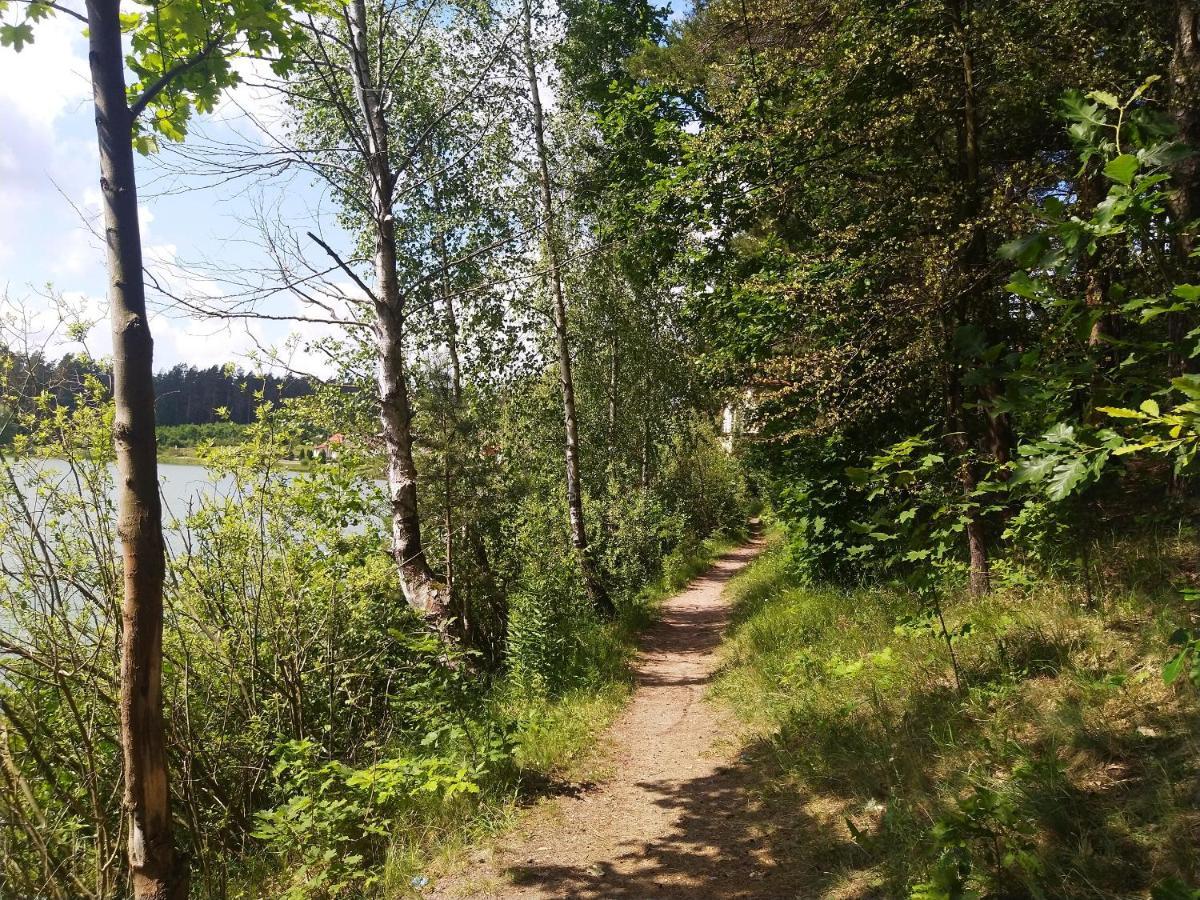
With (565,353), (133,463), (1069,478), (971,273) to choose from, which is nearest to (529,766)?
(133,463)

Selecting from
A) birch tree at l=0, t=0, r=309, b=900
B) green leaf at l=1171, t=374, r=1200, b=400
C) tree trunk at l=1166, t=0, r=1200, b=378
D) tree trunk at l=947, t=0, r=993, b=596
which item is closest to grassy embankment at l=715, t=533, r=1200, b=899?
tree trunk at l=947, t=0, r=993, b=596

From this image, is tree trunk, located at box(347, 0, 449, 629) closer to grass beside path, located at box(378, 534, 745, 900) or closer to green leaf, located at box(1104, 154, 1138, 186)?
grass beside path, located at box(378, 534, 745, 900)

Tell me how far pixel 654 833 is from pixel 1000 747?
7.51ft

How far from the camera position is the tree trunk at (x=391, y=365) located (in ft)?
22.6

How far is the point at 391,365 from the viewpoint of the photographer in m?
6.91

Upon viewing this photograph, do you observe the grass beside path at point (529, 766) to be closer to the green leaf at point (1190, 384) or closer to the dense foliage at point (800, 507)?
the dense foliage at point (800, 507)

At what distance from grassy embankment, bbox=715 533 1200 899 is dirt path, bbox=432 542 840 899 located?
0.20 metres

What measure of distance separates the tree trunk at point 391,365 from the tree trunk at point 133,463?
13.5 feet

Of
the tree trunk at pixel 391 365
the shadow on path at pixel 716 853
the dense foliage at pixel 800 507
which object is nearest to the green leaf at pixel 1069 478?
the dense foliage at pixel 800 507

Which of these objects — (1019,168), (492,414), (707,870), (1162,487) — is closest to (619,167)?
(492,414)

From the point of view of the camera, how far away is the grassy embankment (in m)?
2.89

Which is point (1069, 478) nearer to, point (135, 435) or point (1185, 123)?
point (1185, 123)

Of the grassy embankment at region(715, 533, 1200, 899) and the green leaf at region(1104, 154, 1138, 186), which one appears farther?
the grassy embankment at region(715, 533, 1200, 899)

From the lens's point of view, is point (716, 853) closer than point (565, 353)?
Yes
